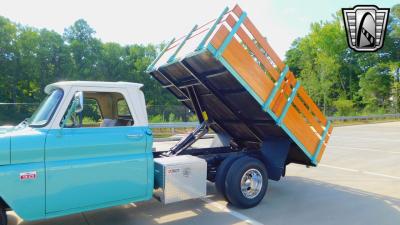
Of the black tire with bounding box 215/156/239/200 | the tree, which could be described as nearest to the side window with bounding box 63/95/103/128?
the black tire with bounding box 215/156/239/200

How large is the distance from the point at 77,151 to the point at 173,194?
5.13 ft

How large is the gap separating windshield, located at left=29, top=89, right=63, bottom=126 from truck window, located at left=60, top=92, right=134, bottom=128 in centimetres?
32

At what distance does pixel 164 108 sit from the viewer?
74.0 feet

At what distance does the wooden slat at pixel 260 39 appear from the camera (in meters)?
5.24

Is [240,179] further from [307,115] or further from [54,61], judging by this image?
[54,61]

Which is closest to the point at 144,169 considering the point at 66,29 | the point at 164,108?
the point at 164,108

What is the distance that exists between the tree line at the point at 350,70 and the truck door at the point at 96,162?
38318 millimetres

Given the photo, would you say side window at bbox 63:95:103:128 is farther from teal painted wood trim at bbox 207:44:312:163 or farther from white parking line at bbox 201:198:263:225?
white parking line at bbox 201:198:263:225

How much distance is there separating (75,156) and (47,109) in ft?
2.54

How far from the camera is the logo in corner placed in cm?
1204

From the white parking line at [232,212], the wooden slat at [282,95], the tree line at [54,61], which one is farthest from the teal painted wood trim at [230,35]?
the tree line at [54,61]

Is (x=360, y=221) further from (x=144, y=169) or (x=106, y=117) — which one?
(x=106, y=117)

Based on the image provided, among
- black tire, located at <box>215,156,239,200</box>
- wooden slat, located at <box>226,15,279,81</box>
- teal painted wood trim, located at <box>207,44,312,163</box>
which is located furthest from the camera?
black tire, located at <box>215,156,239,200</box>

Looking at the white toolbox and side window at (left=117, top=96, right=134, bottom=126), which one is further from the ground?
side window at (left=117, top=96, right=134, bottom=126)
